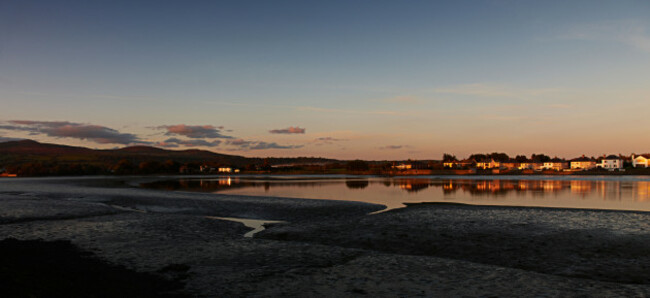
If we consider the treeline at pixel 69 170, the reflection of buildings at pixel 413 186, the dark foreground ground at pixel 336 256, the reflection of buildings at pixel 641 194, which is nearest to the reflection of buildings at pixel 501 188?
the reflection of buildings at pixel 413 186

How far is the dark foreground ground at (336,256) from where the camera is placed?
37.3 ft

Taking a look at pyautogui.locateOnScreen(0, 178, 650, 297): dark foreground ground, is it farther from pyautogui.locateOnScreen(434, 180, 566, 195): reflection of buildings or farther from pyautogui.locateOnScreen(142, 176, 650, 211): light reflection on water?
pyautogui.locateOnScreen(434, 180, 566, 195): reflection of buildings

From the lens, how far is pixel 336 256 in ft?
53.0

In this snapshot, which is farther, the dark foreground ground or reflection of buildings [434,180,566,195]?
reflection of buildings [434,180,566,195]

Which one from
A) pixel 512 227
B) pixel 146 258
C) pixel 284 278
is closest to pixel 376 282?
pixel 284 278

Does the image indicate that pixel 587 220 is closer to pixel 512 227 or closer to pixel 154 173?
pixel 512 227

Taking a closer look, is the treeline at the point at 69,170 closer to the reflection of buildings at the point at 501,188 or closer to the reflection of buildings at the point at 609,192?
the reflection of buildings at the point at 501,188

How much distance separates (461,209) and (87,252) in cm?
2653

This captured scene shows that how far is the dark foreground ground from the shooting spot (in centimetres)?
1138

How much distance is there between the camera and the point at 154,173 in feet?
648

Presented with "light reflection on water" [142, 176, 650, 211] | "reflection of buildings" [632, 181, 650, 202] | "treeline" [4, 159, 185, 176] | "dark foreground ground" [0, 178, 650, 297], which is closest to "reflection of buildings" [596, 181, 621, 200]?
"light reflection on water" [142, 176, 650, 211]

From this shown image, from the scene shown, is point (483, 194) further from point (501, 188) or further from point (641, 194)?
point (641, 194)

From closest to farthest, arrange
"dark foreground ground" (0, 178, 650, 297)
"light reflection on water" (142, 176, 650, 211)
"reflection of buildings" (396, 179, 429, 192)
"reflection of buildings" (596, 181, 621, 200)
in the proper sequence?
"dark foreground ground" (0, 178, 650, 297) < "light reflection on water" (142, 176, 650, 211) < "reflection of buildings" (596, 181, 621, 200) < "reflection of buildings" (396, 179, 429, 192)

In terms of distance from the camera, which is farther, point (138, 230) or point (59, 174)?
point (59, 174)
